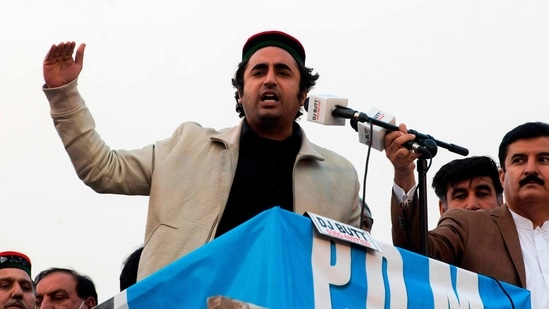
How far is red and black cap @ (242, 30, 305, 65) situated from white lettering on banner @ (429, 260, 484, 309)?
4.87 ft

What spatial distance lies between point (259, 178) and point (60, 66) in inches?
38.3

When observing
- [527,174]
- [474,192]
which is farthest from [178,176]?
[474,192]

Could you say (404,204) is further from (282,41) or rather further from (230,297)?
(230,297)

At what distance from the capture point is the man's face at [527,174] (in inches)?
211

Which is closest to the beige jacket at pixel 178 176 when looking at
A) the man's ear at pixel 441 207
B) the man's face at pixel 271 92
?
the man's face at pixel 271 92

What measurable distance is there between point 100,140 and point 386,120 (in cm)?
123

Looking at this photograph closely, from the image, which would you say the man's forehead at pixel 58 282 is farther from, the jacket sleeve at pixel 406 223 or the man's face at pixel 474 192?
the jacket sleeve at pixel 406 223

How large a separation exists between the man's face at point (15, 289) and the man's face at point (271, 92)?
290cm

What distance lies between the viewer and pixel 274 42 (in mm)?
5094

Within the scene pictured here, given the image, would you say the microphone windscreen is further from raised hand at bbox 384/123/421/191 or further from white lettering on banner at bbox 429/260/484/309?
white lettering on banner at bbox 429/260/484/309

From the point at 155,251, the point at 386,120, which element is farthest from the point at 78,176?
the point at 386,120

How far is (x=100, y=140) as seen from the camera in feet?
15.4

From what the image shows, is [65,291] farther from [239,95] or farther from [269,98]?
[269,98]

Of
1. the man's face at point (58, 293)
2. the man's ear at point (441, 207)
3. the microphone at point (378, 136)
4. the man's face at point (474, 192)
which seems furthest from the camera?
the man's face at point (58, 293)
